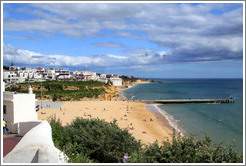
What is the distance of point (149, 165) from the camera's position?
5043mm

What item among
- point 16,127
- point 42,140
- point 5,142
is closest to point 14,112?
point 16,127

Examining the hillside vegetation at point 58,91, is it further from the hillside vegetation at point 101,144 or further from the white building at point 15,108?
the hillside vegetation at point 101,144

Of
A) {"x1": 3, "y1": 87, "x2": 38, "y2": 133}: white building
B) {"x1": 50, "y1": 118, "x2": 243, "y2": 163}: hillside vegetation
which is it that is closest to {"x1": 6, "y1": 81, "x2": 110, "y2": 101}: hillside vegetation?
{"x1": 3, "y1": 87, "x2": 38, "y2": 133}: white building

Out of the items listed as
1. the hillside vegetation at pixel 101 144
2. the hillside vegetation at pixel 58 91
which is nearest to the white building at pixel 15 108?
the hillside vegetation at pixel 101 144

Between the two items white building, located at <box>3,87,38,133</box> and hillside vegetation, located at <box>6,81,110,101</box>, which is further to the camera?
hillside vegetation, located at <box>6,81,110,101</box>

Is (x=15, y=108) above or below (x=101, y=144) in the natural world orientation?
above

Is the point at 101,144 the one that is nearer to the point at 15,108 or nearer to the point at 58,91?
the point at 15,108

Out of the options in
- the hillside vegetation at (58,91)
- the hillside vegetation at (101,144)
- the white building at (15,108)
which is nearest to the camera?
the hillside vegetation at (101,144)

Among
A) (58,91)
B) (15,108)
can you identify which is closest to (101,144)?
(15,108)

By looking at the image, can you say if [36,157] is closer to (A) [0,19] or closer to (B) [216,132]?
(A) [0,19]

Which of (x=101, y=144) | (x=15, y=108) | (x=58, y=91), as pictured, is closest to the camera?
(x=101, y=144)

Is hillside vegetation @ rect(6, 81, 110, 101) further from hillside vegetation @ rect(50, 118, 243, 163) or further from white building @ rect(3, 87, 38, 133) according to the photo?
hillside vegetation @ rect(50, 118, 243, 163)

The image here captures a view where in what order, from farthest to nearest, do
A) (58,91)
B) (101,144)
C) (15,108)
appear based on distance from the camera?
(58,91)
(15,108)
(101,144)

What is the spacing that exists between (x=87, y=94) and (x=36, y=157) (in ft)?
167
